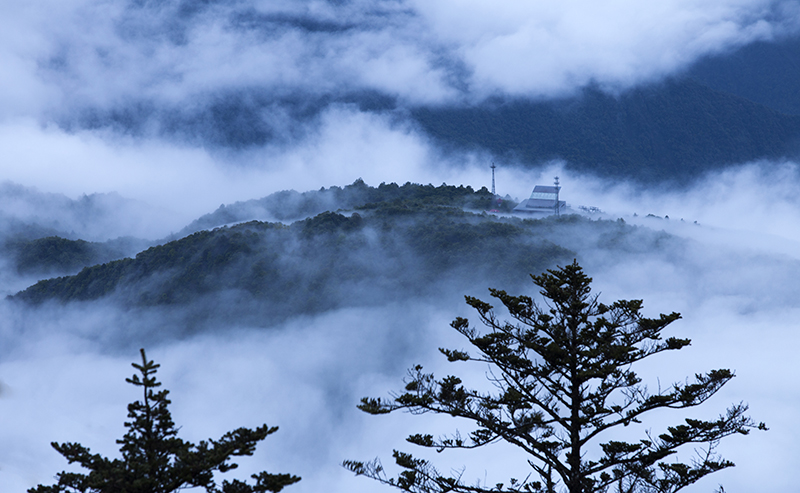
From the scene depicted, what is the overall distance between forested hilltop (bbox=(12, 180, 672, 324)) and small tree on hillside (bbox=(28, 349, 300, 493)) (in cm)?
9687

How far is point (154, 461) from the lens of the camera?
10914 mm

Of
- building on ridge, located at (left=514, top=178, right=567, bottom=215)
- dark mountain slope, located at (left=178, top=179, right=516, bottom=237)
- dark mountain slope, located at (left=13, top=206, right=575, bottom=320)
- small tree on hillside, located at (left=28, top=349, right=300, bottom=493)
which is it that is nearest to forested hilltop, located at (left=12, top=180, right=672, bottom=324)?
dark mountain slope, located at (left=13, top=206, right=575, bottom=320)

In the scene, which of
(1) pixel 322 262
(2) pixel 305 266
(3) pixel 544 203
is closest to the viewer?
(2) pixel 305 266

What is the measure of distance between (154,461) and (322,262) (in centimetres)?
10994

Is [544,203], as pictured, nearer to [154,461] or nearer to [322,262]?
[322,262]

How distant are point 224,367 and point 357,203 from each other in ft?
180

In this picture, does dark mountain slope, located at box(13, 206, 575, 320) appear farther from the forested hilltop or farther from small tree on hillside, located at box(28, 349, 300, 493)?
small tree on hillside, located at box(28, 349, 300, 493)

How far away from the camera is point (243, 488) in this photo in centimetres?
1149

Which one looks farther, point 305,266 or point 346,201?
point 346,201

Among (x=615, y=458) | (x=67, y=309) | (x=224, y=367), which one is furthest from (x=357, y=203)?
(x=615, y=458)

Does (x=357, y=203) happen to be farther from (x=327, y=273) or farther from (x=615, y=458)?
(x=615, y=458)

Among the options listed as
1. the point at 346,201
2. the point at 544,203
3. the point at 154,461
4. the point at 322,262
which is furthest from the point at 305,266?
the point at 154,461

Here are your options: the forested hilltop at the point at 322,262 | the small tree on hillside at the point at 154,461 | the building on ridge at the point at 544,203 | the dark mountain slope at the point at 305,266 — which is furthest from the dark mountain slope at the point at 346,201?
the small tree on hillside at the point at 154,461

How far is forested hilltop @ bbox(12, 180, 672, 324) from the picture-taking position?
11281 centimetres
